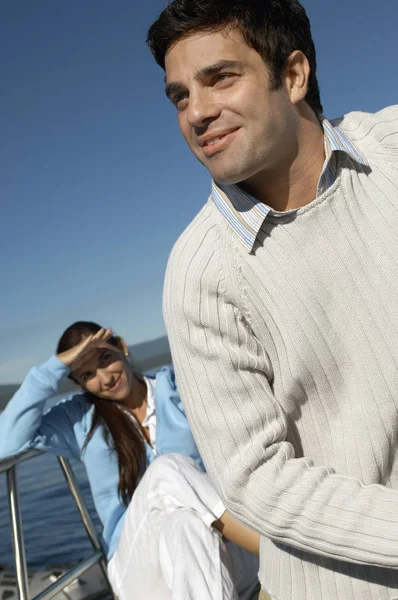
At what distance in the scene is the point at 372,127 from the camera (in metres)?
1.32

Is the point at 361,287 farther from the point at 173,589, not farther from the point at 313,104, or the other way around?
the point at 173,589

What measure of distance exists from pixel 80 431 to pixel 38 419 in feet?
0.65

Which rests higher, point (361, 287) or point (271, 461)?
point (361, 287)

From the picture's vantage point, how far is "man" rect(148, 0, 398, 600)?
3.66 ft

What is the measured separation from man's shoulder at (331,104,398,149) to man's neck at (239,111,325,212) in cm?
12

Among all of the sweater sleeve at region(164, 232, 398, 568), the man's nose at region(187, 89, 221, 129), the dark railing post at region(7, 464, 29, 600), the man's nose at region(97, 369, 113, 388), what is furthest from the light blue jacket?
the man's nose at region(187, 89, 221, 129)

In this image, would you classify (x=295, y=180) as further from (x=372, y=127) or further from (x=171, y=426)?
(x=171, y=426)

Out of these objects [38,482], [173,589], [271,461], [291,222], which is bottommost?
[38,482]

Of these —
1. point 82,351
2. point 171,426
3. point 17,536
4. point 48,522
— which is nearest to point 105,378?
point 82,351

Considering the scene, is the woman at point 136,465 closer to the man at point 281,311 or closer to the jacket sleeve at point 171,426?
the jacket sleeve at point 171,426

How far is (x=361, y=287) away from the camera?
1117 mm

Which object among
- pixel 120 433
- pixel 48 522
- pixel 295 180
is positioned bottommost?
pixel 48 522

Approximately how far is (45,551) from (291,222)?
506 cm

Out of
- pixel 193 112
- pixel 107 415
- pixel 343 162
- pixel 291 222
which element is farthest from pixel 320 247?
pixel 107 415
